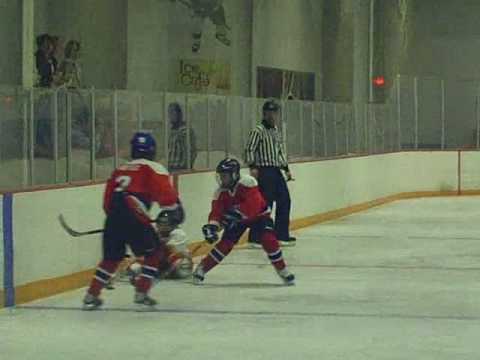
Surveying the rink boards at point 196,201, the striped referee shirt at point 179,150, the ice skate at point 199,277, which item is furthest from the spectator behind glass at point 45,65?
the ice skate at point 199,277

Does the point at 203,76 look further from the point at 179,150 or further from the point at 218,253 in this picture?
the point at 218,253

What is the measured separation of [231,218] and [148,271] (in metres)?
1.73

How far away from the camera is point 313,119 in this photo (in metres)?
19.9

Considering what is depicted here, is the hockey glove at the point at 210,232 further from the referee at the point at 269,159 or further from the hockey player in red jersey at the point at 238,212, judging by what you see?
the referee at the point at 269,159

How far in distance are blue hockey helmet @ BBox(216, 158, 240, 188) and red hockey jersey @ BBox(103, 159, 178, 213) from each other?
1544 millimetres

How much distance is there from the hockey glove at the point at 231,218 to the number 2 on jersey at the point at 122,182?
5.96ft

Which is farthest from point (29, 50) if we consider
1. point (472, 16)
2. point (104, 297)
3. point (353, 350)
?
point (472, 16)

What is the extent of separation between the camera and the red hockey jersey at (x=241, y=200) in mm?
10766

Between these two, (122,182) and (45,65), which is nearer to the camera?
(122,182)

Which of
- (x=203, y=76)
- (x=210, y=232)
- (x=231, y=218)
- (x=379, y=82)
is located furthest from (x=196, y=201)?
(x=379, y=82)

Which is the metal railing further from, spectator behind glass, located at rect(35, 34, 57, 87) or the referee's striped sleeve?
spectator behind glass, located at rect(35, 34, 57, 87)

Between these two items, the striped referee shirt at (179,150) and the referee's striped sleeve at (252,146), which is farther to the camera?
the referee's striped sleeve at (252,146)

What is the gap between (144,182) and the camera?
9.15 meters

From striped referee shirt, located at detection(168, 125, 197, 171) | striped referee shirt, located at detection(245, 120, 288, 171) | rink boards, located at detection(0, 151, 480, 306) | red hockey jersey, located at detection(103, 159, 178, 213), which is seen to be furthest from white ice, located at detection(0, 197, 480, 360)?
striped referee shirt, located at detection(168, 125, 197, 171)
